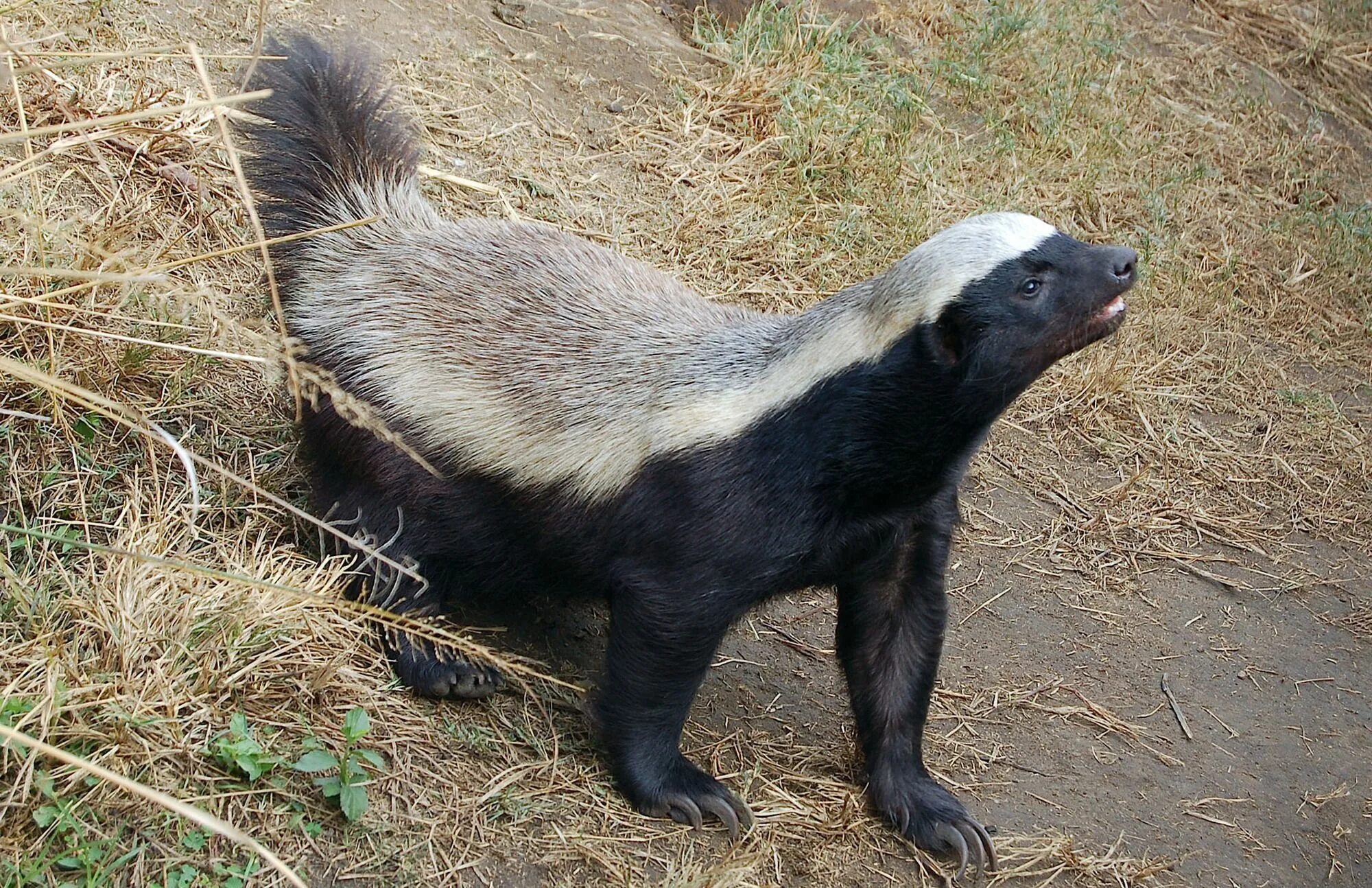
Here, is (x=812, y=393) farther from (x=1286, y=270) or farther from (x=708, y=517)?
(x=1286, y=270)

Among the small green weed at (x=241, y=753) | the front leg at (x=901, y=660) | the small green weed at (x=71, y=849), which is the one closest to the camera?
the small green weed at (x=71, y=849)

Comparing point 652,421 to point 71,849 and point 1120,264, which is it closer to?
point 1120,264

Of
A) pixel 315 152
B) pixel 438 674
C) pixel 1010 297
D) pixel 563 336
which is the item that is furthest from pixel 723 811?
pixel 315 152

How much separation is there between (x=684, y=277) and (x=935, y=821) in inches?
108

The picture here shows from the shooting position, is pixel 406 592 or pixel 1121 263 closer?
pixel 1121 263

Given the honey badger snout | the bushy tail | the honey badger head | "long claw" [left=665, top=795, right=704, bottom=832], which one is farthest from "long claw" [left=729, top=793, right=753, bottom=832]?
the bushy tail

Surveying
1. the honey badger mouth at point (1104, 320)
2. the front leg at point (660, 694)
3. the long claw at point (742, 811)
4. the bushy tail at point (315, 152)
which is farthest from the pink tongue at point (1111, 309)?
the bushy tail at point (315, 152)

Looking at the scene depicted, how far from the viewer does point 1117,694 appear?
4.62m

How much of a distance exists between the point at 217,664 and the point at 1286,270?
6398 millimetres

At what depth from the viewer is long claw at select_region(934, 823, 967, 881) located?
3725mm

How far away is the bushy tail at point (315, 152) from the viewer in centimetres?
423

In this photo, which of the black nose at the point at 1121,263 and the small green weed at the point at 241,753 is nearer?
the small green weed at the point at 241,753

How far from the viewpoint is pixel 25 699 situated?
2.84m

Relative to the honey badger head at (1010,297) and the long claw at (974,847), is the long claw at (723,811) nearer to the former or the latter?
the long claw at (974,847)
